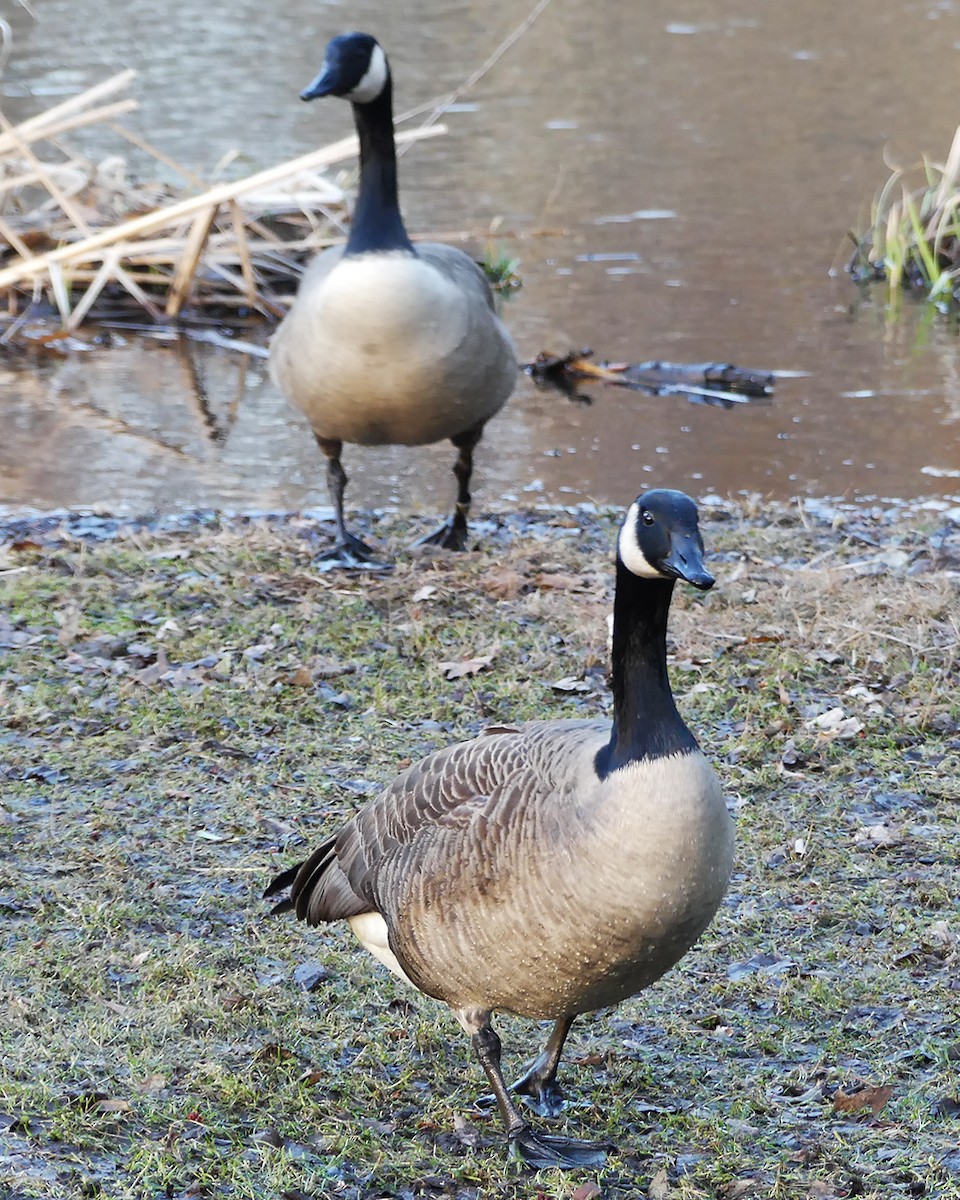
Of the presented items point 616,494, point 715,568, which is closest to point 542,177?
point 616,494

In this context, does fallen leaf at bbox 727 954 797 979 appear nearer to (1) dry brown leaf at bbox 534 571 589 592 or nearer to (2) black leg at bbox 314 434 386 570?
(1) dry brown leaf at bbox 534 571 589 592

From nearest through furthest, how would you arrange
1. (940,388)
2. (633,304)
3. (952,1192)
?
1. (952,1192)
2. (940,388)
3. (633,304)

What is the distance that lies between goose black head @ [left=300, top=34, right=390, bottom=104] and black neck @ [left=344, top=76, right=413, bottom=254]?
8 centimetres

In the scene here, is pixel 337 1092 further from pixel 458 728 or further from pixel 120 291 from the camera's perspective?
pixel 120 291

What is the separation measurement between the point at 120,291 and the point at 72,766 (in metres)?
8.87

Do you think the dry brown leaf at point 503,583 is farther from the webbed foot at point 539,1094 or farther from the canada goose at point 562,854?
the webbed foot at point 539,1094

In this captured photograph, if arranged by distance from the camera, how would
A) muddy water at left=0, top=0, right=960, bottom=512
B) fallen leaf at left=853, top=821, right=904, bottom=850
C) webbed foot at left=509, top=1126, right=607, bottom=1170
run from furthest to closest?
1. muddy water at left=0, top=0, right=960, bottom=512
2. fallen leaf at left=853, top=821, right=904, bottom=850
3. webbed foot at left=509, top=1126, right=607, bottom=1170

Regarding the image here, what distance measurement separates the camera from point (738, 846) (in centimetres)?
512

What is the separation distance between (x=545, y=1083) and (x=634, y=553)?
148cm

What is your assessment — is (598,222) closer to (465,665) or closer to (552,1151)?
(465,665)

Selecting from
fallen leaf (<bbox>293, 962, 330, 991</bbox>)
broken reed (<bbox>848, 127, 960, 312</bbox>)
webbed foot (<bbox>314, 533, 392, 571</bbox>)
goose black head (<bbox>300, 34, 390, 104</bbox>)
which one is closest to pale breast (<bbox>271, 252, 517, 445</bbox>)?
webbed foot (<bbox>314, 533, 392, 571</bbox>)

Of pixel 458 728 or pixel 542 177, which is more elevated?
pixel 458 728

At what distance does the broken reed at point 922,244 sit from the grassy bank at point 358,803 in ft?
18.5

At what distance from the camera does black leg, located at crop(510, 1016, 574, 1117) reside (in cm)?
392
